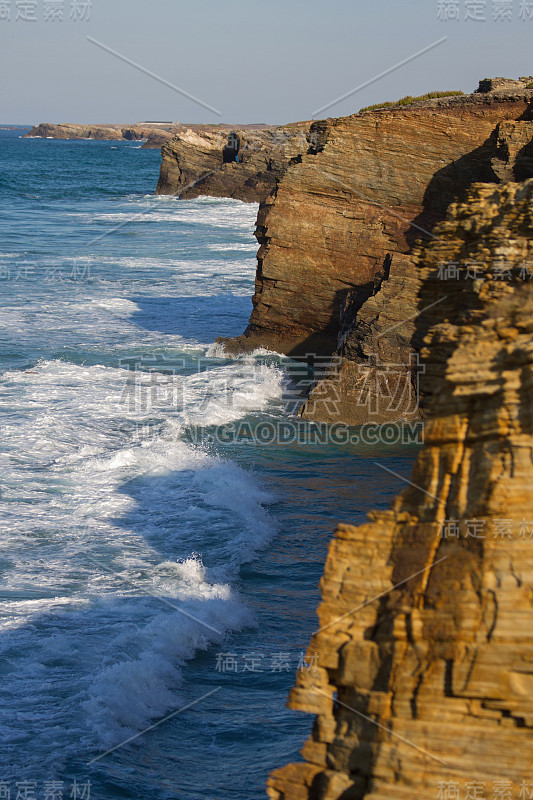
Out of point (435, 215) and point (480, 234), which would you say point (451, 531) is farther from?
point (435, 215)

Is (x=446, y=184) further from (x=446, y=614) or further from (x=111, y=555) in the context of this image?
(x=446, y=614)

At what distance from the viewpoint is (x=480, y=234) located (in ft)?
17.5

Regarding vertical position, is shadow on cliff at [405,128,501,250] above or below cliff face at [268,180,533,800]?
above

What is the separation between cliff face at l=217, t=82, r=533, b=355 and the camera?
64.6 feet

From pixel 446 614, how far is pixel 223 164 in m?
61.3

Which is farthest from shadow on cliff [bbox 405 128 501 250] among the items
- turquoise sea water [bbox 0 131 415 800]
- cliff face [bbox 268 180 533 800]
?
cliff face [bbox 268 180 533 800]

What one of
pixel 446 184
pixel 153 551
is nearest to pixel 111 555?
pixel 153 551

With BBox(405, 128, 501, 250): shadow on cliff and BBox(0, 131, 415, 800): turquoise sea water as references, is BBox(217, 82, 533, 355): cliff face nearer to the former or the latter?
BBox(405, 128, 501, 250): shadow on cliff

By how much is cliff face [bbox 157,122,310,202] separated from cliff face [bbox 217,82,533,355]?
3906cm

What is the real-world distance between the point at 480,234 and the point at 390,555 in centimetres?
221

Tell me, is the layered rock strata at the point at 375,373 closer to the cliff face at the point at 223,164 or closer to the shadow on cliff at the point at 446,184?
the shadow on cliff at the point at 446,184

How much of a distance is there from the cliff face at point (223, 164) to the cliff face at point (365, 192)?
39.1 metres

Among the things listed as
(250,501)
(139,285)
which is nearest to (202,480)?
(250,501)

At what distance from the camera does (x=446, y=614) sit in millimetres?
4250
